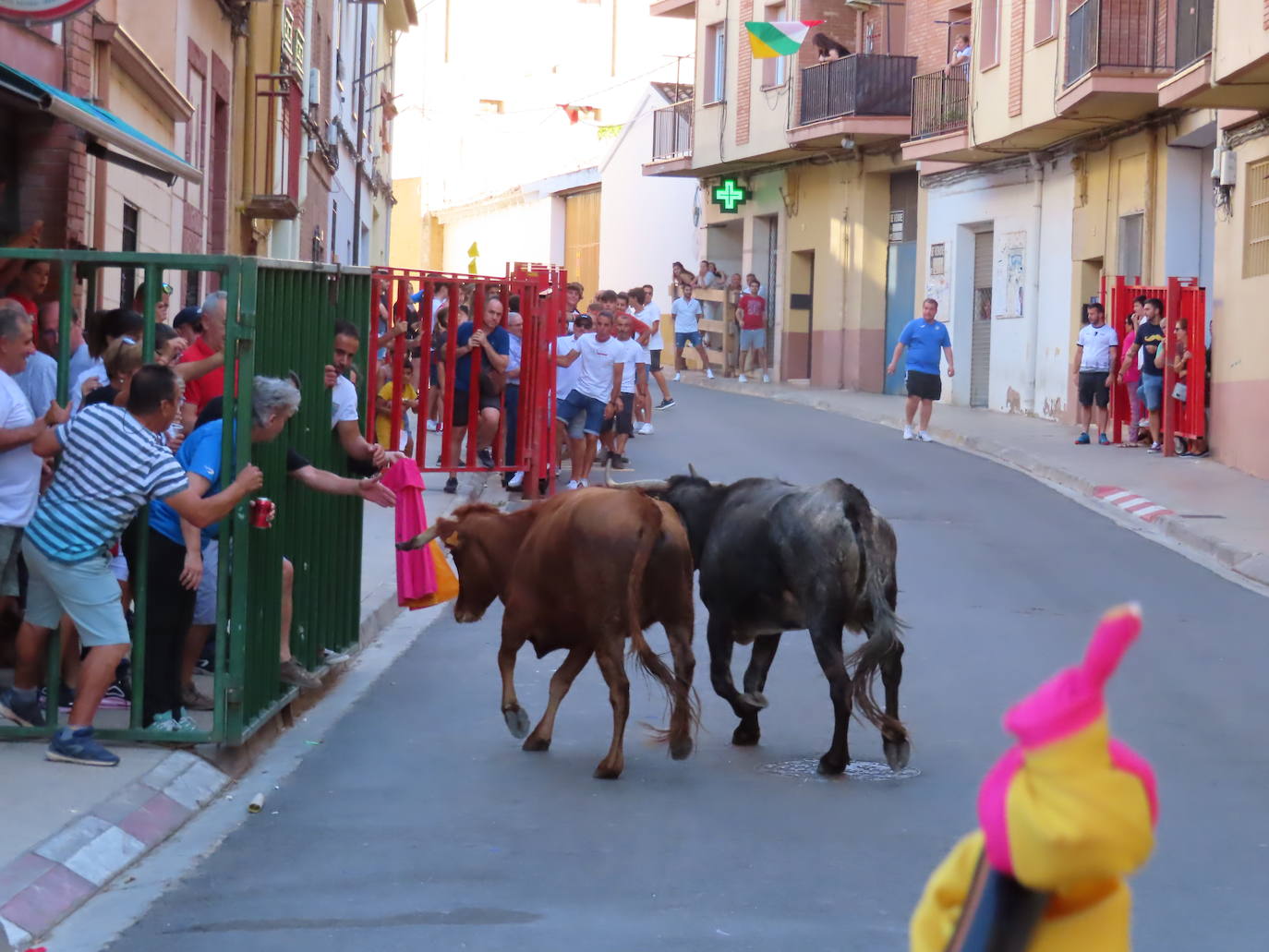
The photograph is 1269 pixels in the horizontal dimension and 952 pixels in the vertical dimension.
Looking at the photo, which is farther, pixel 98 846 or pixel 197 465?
pixel 197 465

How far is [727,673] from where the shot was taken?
26.2 feet

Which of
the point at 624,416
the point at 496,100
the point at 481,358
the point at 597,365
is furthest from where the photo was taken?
the point at 496,100

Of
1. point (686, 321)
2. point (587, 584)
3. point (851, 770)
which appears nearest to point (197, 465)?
point (587, 584)

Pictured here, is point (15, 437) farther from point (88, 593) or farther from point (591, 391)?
point (591, 391)

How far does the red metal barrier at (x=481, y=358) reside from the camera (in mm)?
15086

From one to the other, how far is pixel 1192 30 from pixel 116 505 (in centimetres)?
1692

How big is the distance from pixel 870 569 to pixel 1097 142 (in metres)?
19.8

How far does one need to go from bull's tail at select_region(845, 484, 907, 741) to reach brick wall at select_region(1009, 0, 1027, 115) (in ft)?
65.9

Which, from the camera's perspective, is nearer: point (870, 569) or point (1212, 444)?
point (870, 569)

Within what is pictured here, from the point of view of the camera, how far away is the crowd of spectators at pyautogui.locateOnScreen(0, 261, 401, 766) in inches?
271

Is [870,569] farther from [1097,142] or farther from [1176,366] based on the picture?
[1097,142]

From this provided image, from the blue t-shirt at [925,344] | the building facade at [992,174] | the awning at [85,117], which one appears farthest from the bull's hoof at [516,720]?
the blue t-shirt at [925,344]

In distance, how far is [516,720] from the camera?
310 inches

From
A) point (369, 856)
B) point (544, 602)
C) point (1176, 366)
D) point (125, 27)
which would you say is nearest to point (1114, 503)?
point (1176, 366)
